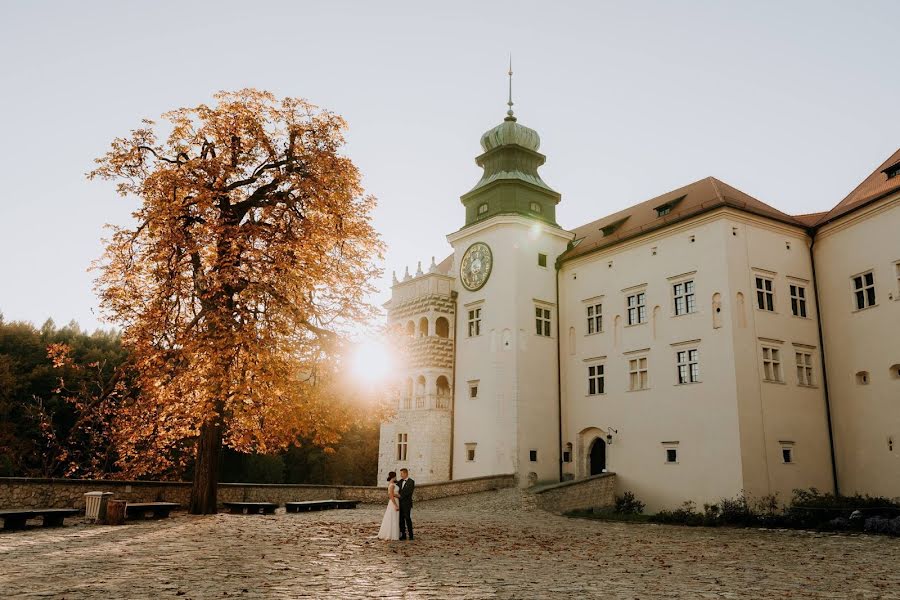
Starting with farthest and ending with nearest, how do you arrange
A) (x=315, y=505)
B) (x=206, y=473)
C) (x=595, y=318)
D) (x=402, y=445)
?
(x=402, y=445) → (x=595, y=318) → (x=315, y=505) → (x=206, y=473)

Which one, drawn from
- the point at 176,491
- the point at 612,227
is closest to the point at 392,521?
the point at 176,491

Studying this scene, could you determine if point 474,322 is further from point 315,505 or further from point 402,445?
point 315,505

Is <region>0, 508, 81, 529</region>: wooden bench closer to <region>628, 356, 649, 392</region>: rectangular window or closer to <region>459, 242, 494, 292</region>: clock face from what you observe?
<region>628, 356, 649, 392</region>: rectangular window

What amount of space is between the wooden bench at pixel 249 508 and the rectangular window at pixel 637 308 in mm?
16034

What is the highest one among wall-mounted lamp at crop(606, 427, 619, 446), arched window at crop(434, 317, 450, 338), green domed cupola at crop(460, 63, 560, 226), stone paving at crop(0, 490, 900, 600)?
green domed cupola at crop(460, 63, 560, 226)

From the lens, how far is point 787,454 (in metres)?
23.9

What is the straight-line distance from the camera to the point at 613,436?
92.1ft

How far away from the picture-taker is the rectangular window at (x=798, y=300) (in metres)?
25.9

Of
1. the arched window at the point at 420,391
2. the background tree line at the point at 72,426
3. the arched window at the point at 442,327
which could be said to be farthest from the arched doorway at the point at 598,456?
the background tree line at the point at 72,426

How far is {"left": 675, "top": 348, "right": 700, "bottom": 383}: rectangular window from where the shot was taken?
25.4 meters

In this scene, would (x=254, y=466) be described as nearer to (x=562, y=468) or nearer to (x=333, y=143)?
(x=562, y=468)

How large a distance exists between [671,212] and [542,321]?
768 cm

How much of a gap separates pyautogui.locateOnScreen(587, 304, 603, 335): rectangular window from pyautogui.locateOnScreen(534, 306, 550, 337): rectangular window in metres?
2.21

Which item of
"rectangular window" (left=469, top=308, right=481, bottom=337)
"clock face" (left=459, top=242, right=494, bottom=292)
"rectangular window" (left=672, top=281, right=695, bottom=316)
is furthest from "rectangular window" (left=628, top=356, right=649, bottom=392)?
"clock face" (left=459, top=242, right=494, bottom=292)
